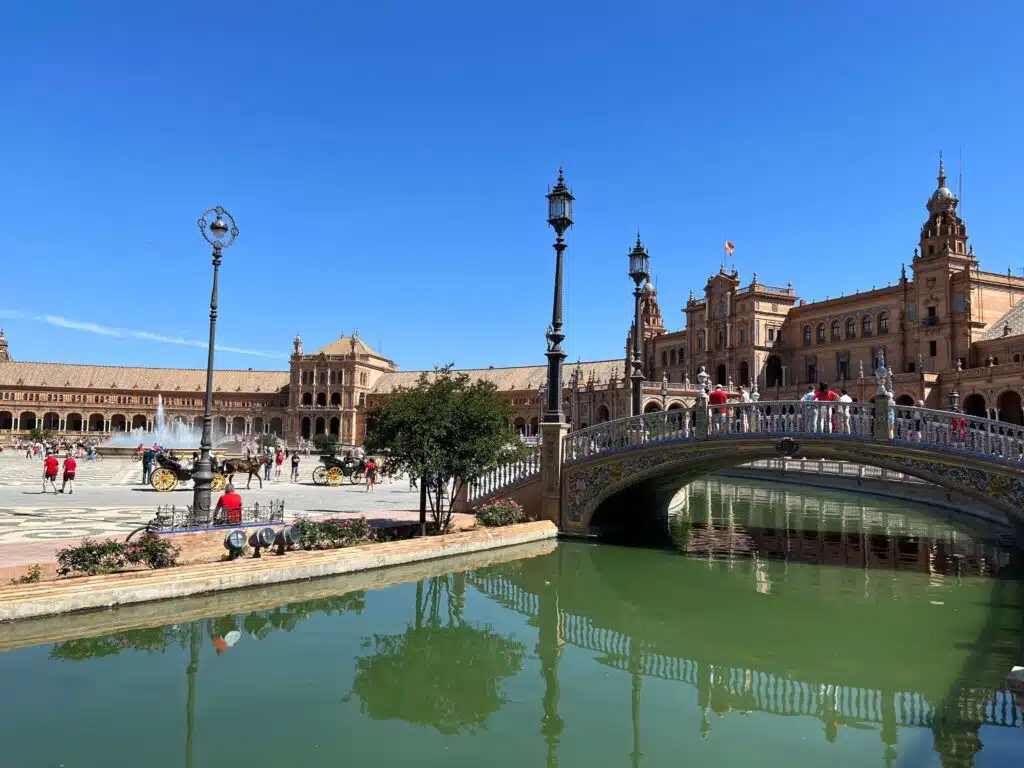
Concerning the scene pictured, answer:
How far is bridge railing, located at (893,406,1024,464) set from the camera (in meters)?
15.0

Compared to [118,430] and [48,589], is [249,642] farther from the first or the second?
[118,430]

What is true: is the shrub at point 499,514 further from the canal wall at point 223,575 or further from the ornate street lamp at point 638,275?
the ornate street lamp at point 638,275

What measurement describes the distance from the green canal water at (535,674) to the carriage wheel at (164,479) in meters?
15.4

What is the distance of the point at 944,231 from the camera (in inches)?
2466

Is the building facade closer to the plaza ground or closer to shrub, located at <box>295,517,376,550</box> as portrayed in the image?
the plaza ground

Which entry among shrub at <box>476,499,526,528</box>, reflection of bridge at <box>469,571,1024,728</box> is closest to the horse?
shrub at <box>476,499,526,528</box>

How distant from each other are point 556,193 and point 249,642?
40.9 ft

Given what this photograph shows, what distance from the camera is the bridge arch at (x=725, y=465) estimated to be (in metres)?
15.1

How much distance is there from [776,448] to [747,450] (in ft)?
2.81

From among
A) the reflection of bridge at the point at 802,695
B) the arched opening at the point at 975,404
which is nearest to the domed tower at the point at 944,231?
the arched opening at the point at 975,404

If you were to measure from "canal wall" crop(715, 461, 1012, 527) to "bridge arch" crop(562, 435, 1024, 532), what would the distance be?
8.04 meters

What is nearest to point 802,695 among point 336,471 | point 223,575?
point 223,575

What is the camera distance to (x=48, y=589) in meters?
10.5

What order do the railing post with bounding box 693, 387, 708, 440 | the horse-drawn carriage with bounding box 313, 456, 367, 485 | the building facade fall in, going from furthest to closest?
the building facade
the horse-drawn carriage with bounding box 313, 456, 367, 485
the railing post with bounding box 693, 387, 708, 440
